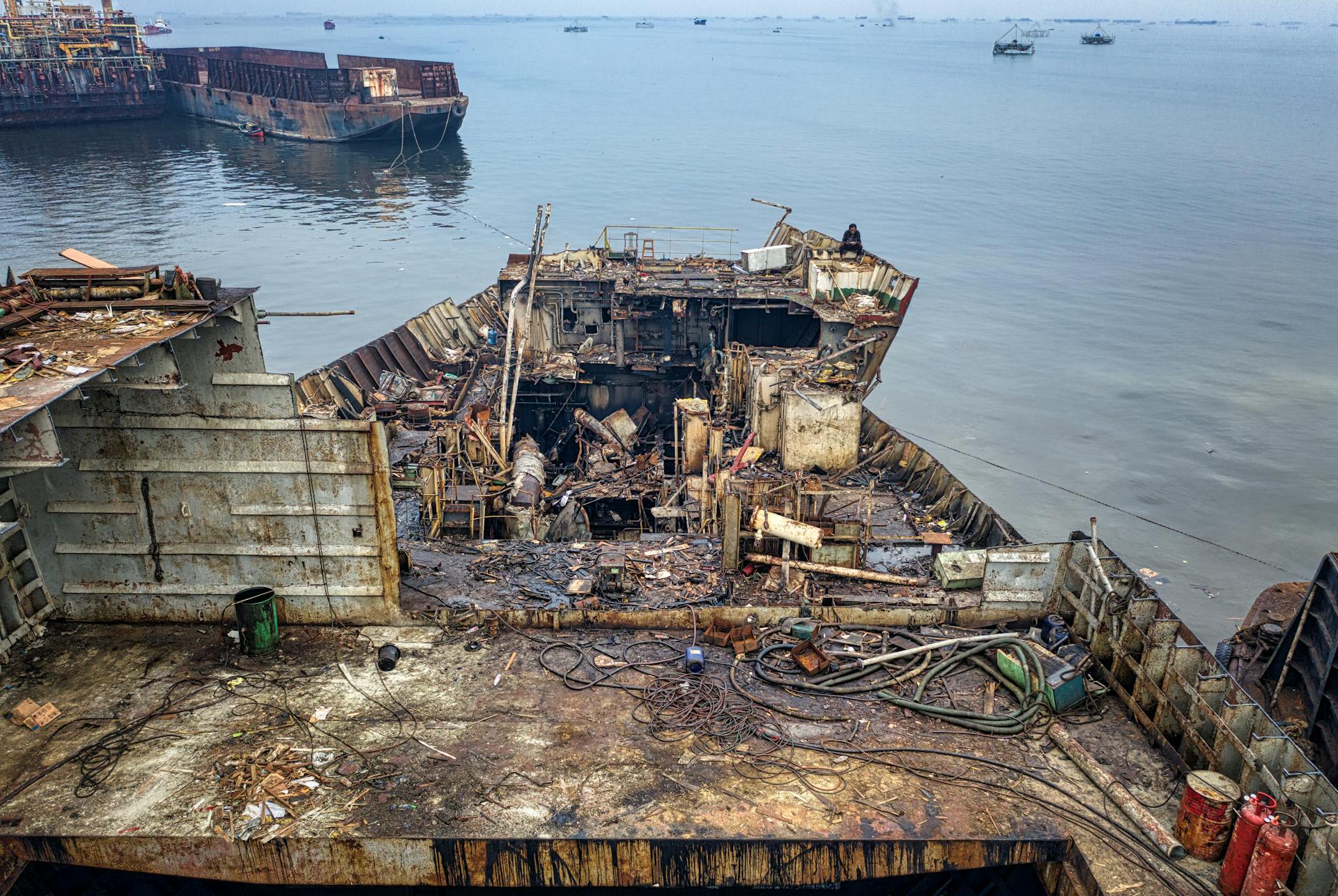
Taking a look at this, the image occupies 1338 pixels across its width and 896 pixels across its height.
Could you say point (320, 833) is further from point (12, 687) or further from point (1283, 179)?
point (1283, 179)

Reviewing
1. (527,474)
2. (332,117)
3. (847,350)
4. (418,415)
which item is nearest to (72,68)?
(332,117)

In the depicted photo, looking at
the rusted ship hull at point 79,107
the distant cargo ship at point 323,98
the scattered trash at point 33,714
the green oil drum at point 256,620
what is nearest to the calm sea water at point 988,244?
the rusted ship hull at point 79,107

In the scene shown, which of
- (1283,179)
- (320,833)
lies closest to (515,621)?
(320,833)

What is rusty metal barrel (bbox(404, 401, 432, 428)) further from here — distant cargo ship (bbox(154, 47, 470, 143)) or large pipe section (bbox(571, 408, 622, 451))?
distant cargo ship (bbox(154, 47, 470, 143))

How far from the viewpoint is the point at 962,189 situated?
70.6m

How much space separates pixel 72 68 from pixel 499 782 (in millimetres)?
93410

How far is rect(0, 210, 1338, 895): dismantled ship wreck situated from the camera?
333 inches

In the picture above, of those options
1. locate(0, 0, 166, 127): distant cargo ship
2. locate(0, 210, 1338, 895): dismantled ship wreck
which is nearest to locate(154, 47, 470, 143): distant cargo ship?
locate(0, 0, 166, 127): distant cargo ship

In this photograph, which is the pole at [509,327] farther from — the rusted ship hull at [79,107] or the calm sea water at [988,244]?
the rusted ship hull at [79,107]

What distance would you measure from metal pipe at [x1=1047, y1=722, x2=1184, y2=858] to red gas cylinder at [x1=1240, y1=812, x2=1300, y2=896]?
0.65 m

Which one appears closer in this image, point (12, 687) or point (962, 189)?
point (12, 687)

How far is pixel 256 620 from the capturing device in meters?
10.9

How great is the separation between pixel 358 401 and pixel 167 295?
36.4 feet

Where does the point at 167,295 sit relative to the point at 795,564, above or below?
above
